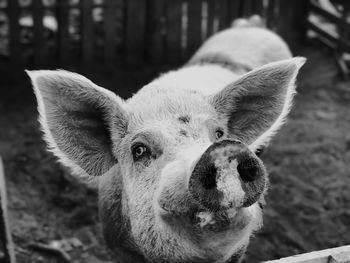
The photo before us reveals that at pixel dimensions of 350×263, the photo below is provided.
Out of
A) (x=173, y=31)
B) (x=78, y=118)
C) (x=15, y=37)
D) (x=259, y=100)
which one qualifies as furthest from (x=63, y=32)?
(x=259, y=100)

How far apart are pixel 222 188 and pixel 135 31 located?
500 cm

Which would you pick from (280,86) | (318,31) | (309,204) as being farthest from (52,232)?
(318,31)

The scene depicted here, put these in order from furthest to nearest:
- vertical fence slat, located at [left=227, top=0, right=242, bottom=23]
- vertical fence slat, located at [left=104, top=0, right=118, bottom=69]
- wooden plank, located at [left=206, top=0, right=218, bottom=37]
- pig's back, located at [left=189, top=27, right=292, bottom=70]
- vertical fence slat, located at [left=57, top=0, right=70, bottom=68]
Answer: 1. vertical fence slat, located at [left=227, top=0, right=242, bottom=23]
2. wooden plank, located at [left=206, top=0, right=218, bottom=37]
3. vertical fence slat, located at [left=104, top=0, right=118, bottom=69]
4. vertical fence slat, located at [left=57, top=0, right=70, bottom=68]
5. pig's back, located at [left=189, top=27, right=292, bottom=70]

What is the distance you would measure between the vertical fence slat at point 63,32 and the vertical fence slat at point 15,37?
461mm

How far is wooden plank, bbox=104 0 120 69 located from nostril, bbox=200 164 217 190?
4.86 meters

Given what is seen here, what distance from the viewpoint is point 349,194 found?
5453 millimetres

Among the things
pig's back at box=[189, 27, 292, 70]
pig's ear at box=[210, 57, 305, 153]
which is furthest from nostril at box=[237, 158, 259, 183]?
pig's back at box=[189, 27, 292, 70]

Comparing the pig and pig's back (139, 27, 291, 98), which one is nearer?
the pig

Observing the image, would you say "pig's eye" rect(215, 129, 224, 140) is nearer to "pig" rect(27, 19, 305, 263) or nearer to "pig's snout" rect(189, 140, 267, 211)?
"pig" rect(27, 19, 305, 263)

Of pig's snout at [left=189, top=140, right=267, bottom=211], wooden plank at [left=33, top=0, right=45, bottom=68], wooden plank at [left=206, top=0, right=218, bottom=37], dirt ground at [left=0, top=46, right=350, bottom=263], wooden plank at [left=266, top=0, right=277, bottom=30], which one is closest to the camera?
pig's snout at [left=189, top=140, right=267, bottom=211]

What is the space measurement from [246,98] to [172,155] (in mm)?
704

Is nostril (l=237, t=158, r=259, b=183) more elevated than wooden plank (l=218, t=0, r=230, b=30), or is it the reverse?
nostril (l=237, t=158, r=259, b=183)

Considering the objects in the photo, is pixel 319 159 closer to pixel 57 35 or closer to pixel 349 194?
pixel 349 194

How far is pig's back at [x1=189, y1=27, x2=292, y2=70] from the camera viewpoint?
5.09 metres
